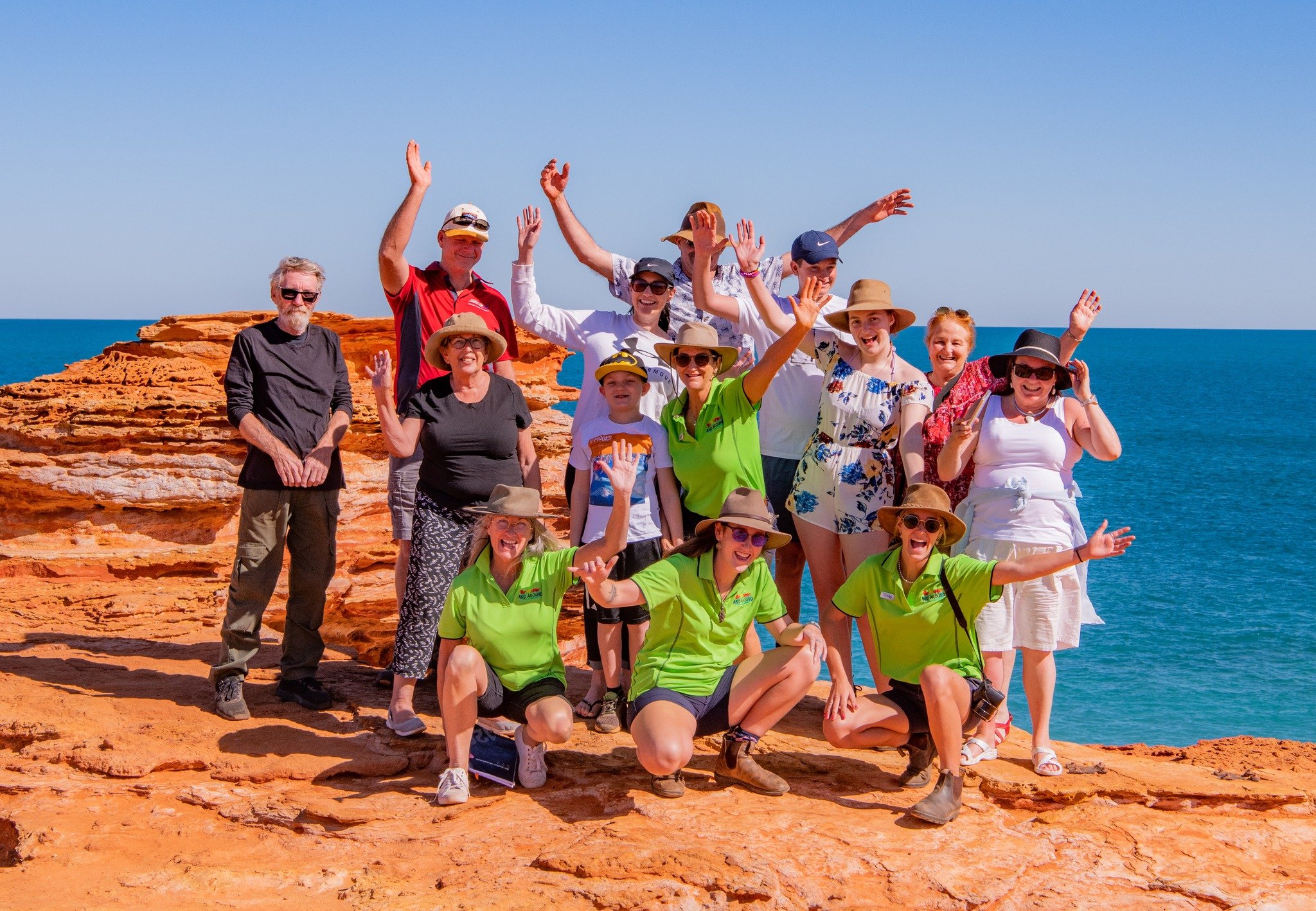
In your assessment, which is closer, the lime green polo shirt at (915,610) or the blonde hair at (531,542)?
the lime green polo shirt at (915,610)

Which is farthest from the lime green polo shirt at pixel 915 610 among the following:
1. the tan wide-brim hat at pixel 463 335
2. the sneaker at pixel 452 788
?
the tan wide-brim hat at pixel 463 335

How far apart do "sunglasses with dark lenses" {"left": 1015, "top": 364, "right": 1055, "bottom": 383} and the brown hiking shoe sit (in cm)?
232

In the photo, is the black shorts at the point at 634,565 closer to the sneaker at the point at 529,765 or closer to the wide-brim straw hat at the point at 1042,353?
the sneaker at the point at 529,765

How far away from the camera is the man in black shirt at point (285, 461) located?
629cm

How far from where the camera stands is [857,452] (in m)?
5.95

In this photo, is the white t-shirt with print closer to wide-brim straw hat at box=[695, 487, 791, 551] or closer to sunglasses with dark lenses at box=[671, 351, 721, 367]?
sunglasses with dark lenses at box=[671, 351, 721, 367]

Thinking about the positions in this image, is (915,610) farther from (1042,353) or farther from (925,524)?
(1042,353)

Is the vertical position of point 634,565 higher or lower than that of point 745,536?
lower

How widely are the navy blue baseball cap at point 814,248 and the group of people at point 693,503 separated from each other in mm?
18

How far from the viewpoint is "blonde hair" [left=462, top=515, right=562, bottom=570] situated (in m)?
5.47

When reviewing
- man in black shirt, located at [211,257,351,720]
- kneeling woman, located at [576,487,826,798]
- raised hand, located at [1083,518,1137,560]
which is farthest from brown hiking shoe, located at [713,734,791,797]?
man in black shirt, located at [211,257,351,720]

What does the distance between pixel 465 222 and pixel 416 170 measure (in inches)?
17.6

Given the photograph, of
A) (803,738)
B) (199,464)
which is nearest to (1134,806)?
(803,738)

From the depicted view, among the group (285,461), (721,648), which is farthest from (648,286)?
(285,461)
